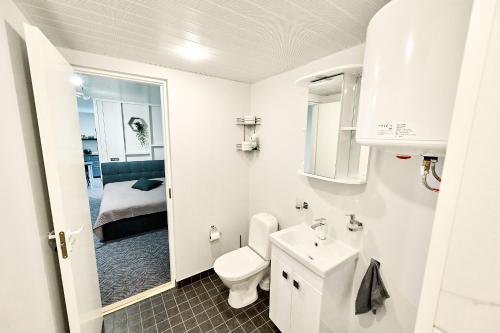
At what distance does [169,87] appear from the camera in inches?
75.4

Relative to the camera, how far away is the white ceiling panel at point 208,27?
0.98m

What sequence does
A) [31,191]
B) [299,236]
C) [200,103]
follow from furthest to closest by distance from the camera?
1. [200,103]
2. [299,236]
3. [31,191]

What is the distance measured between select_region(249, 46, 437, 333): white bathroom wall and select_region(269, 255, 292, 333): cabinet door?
49 cm

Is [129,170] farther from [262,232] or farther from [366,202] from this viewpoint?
[366,202]

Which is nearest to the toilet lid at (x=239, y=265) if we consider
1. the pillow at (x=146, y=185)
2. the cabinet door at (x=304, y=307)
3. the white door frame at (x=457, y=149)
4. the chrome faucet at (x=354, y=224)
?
the cabinet door at (x=304, y=307)

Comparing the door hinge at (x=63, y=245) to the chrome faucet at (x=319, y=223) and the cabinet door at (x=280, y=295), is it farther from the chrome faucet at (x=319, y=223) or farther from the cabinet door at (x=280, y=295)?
the chrome faucet at (x=319, y=223)

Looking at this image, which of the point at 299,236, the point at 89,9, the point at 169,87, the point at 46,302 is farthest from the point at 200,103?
the point at 46,302

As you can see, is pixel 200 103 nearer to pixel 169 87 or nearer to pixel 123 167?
pixel 169 87

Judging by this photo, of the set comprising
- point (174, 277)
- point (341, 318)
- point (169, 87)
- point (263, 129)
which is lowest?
point (174, 277)

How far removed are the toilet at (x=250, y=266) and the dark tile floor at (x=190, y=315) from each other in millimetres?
100

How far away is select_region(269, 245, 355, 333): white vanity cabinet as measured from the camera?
1.33 m

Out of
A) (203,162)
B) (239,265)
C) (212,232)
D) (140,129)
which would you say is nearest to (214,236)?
(212,232)

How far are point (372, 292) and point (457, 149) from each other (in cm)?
127

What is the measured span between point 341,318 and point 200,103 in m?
2.25
